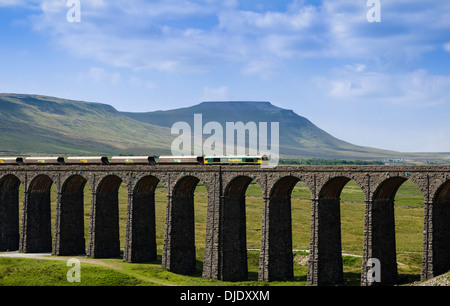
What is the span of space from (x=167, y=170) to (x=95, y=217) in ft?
49.0

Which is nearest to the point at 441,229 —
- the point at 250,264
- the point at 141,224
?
the point at 250,264

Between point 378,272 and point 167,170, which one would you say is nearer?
point 378,272

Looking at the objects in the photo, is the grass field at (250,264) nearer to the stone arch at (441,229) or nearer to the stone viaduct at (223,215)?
the stone viaduct at (223,215)

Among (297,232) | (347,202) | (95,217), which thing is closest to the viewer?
(95,217)

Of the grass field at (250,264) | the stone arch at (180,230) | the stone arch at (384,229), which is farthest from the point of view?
the stone arch at (180,230)

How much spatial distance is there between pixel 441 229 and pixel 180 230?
1327 inches

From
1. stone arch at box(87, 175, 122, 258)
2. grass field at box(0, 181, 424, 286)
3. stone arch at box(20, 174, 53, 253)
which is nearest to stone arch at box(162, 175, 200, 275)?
grass field at box(0, 181, 424, 286)

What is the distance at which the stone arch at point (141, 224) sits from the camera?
Result: 78562 millimetres

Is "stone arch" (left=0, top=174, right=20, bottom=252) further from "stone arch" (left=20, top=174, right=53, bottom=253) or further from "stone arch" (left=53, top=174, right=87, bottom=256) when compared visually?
"stone arch" (left=53, top=174, right=87, bottom=256)

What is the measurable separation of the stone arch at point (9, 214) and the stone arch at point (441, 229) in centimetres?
6820

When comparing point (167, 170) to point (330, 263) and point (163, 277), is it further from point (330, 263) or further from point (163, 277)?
point (330, 263)

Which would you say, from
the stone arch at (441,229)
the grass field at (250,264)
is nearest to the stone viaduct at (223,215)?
the stone arch at (441,229)
